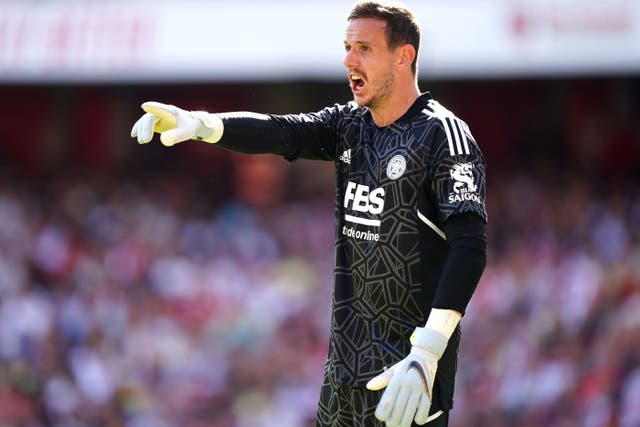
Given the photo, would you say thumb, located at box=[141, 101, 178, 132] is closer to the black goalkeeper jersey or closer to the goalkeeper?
the goalkeeper

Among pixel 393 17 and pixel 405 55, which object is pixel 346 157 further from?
pixel 393 17

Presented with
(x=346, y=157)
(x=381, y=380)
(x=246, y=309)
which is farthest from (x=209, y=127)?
(x=246, y=309)

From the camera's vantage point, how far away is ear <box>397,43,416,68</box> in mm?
4020

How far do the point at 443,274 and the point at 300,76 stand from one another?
8.18 metres

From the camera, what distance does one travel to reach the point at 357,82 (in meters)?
4.06

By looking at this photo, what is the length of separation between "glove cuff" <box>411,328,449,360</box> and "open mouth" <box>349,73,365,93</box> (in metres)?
0.91

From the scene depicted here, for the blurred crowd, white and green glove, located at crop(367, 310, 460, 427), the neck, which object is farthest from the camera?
the blurred crowd

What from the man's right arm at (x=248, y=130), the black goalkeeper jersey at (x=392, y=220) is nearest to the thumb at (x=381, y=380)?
the black goalkeeper jersey at (x=392, y=220)

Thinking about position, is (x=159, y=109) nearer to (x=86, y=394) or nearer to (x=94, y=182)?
(x=86, y=394)

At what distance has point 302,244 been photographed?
40.4ft

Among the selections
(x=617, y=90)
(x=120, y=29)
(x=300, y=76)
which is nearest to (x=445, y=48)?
(x=300, y=76)

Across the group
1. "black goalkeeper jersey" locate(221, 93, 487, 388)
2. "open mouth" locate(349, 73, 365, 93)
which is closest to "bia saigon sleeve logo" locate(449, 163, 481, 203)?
"black goalkeeper jersey" locate(221, 93, 487, 388)

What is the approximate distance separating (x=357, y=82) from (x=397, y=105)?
17cm

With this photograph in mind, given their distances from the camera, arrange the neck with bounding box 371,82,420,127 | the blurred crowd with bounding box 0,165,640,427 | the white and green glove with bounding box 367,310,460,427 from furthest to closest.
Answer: the blurred crowd with bounding box 0,165,640,427 < the neck with bounding box 371,82,420,127 < the white and green glove with bounding box 367,310,460,427
